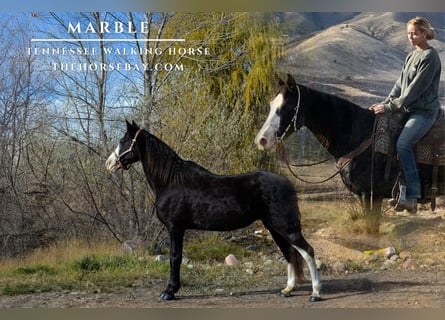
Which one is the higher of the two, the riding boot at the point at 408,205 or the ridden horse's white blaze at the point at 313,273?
the riding boot at the point at 408,205

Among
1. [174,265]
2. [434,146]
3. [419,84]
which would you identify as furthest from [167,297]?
[419,84]

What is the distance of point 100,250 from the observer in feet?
17.9

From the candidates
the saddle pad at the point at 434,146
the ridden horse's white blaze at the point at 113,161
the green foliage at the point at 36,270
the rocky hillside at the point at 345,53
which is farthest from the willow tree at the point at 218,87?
the green foliage at the point at 36,270

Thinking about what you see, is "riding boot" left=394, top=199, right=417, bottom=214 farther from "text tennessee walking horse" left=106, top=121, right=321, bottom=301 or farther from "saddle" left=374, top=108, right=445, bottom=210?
"text tennessee walking horse" left=106, top=121, right=321, bottom=301

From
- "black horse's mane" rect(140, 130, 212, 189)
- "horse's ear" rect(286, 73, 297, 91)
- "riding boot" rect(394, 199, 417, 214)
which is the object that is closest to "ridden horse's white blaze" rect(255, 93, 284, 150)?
"horse's ear" rect(286, 73, 297, 91)

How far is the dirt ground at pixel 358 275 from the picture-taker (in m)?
5.27

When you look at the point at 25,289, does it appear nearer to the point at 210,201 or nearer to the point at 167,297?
the point at 167,297

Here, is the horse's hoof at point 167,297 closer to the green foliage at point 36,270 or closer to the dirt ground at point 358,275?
the dirt ground at point 358,275

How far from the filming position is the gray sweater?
521cm

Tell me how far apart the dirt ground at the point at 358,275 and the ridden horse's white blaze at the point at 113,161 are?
1.09 metres

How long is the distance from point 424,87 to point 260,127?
1457mm

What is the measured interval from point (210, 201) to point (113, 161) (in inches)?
37.4

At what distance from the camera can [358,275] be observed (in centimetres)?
533

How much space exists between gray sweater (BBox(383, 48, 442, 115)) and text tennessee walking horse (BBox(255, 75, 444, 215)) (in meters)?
0.31
